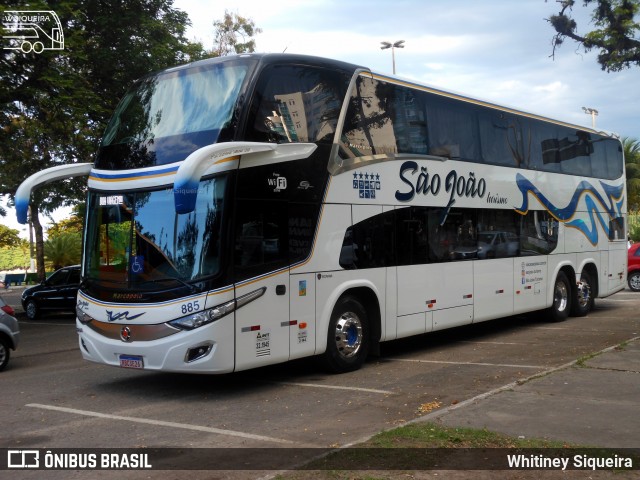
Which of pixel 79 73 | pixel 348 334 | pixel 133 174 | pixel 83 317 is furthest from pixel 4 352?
pixel 79 73

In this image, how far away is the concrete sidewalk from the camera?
6809mm

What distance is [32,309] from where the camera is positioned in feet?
74.6

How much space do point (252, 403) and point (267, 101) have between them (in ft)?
12.6

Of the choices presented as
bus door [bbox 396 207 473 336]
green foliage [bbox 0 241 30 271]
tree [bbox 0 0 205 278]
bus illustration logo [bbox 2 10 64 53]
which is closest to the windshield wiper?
bus door [bbox 396 207 473 336]

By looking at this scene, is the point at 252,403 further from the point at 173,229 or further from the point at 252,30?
the point at 252,30

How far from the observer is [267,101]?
9.54 m

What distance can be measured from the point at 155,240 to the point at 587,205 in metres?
12.2

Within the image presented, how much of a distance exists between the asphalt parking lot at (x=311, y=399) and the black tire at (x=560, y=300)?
9.02ft

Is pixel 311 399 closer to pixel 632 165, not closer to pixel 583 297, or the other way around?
pixel 583 297

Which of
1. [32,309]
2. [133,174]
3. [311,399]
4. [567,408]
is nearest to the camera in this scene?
[567,408]

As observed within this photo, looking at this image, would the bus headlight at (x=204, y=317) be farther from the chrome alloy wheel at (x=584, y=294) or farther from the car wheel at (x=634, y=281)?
the car wheel at (x=634, y=281)

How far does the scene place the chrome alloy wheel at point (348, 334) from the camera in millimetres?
10609

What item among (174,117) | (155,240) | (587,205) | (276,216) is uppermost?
(174,117)

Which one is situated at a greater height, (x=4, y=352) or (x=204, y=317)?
(x=204, y=317)
